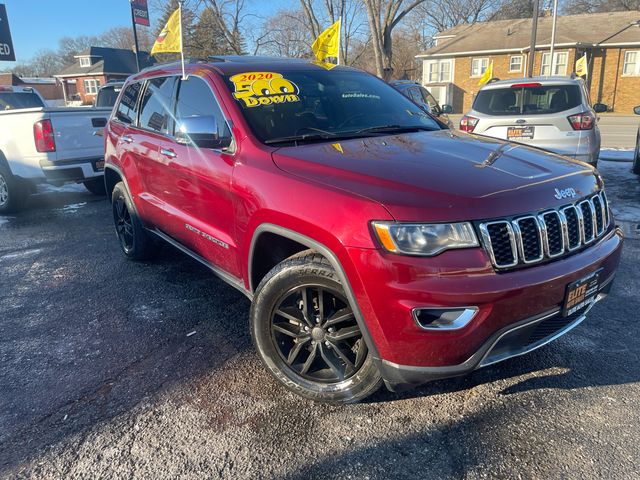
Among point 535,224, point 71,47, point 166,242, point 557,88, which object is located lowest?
point 166,242

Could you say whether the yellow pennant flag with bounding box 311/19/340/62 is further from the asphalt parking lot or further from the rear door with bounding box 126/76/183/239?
the asphalt parking lot

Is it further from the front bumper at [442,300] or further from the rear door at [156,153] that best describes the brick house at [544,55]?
the front bumper at [442,300]

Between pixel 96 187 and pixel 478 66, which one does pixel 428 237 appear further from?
pixel 478 66

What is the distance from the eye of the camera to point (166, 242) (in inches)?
166

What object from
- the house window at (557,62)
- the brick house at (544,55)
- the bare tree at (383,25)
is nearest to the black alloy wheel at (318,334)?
the bare tree at (383,25)

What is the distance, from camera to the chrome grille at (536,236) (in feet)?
7.20

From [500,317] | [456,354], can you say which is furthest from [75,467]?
[500,317]

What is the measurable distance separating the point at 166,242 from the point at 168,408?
5.94ft

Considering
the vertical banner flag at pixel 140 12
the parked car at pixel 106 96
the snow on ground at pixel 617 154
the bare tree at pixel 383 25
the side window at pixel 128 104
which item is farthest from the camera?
the bare tree at pixel 383 25

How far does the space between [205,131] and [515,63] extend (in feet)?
117

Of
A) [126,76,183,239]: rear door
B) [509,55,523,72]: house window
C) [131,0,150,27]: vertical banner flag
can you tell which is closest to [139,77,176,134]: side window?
[126,76,183,239]: rear door

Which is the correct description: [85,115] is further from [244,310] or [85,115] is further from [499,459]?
[499,459]

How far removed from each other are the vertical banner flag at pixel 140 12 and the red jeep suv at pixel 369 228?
11.6 m

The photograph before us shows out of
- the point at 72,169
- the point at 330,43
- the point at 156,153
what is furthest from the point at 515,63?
the point at 156,153
